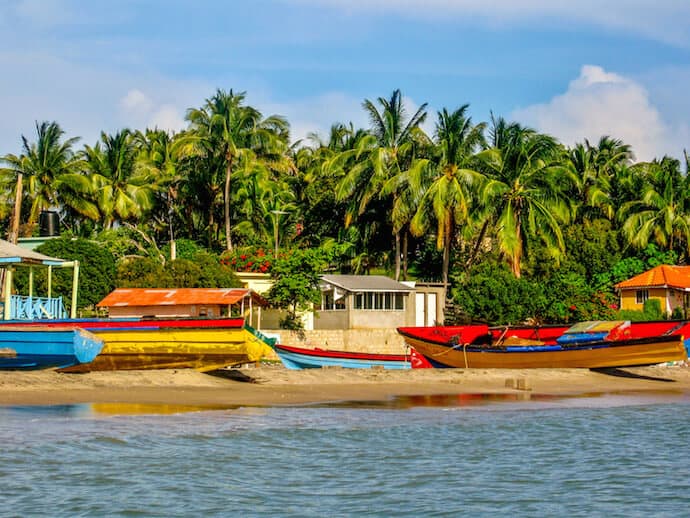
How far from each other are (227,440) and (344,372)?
12.1m

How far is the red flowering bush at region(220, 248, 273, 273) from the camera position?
40.7m

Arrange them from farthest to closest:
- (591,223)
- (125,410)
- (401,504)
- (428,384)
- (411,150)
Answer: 1. (591,223)
2. (411,150)
3. (428,384)
4. (125,410)
5. (401,504)

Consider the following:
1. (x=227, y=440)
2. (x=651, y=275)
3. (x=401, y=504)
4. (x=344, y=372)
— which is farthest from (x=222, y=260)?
(x=401, y=504)

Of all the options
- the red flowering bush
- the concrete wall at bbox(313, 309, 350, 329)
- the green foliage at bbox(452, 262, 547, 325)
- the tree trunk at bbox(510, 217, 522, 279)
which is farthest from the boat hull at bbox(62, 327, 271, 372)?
the tree trunk at bbox(510, 217, 522, 279)

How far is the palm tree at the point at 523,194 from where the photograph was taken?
4472cm

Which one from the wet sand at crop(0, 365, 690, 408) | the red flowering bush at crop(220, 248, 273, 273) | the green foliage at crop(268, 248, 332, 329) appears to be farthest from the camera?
the red flowering bush at crop(220, 248, 273, 273)

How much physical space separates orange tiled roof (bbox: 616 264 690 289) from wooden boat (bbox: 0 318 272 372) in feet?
89.1

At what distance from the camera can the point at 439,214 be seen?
140ft

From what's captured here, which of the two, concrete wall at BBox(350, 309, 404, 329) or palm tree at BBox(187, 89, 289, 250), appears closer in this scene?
concrete wall at BBox(350, 309, 404, 329)

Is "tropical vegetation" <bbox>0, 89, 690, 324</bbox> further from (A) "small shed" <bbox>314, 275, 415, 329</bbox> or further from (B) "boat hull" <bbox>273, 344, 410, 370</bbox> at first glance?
(B) "boat hull" <bbox>273, 344, 410, 370</bbox>

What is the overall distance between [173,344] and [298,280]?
14.6 meters

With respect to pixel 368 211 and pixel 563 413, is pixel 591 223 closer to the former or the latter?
pixel 368 211

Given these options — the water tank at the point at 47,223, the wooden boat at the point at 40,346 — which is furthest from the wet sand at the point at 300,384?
the water tank at the point at 47,223

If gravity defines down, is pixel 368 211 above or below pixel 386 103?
below
